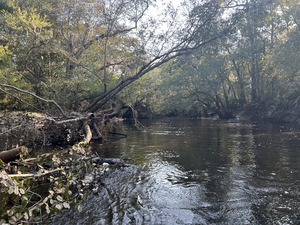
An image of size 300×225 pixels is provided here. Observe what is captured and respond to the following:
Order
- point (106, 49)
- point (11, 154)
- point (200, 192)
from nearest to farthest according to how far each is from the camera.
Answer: point (200, 192) → point (11, 154) → point (106, 49)

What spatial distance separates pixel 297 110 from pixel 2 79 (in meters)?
27.4

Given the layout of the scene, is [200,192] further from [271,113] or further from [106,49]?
[271,113]

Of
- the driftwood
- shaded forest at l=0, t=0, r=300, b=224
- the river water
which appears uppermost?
shaded forest at l=0, t=0, r=300, b=224

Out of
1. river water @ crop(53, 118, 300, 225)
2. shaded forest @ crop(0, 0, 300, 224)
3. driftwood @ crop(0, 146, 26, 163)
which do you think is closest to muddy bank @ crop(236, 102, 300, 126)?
shaded forest @ crop(0, 0, 300, 224)

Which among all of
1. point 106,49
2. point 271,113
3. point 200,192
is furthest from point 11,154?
point 271,113

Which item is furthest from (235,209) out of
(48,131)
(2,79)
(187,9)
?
(2,79)

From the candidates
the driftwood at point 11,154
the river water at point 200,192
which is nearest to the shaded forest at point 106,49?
the driftwood at point 11,154

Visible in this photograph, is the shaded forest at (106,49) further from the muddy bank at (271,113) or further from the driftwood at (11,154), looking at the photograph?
the driftwood at (11,154)

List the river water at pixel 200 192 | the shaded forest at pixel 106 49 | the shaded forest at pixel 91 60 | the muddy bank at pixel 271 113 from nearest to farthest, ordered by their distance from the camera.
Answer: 1. the river water at pixel 200 192
2. the shaded forest at pixel 91 60
3. the shaded forest at pixel 106 49
4. the muddy bank at pixel 271 113

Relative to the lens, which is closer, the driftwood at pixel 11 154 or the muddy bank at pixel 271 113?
the driftwood at pixel 11 154

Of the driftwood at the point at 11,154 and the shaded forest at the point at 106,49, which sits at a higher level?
the shaded forest at the point at 106,49

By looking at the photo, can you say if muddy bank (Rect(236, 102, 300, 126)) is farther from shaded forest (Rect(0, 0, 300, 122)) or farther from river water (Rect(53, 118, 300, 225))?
river water (Rect(53, 118, 300, 225))

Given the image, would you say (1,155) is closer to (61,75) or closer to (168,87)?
(61,75)

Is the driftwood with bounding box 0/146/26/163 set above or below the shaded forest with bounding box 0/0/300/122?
below
